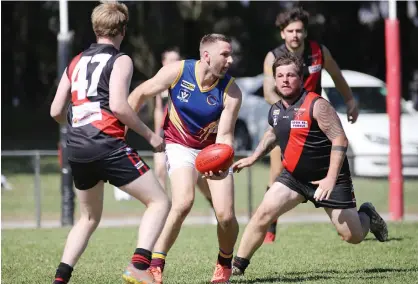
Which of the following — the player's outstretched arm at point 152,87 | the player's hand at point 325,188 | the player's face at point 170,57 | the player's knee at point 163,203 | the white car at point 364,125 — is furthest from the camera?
the white car at point 364,125

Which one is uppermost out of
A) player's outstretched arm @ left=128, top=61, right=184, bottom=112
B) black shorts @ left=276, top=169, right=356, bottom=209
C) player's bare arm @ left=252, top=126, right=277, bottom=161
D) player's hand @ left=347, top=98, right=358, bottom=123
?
player's outstretched arm @ left=128, top=61, right=184, bottom=112

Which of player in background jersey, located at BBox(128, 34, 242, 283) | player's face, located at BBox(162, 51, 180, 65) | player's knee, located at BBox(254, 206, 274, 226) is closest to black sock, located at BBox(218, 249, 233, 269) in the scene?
player in background jersey, located at BBox(128, 34, 242, 283)

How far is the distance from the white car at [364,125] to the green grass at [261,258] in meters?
2.90

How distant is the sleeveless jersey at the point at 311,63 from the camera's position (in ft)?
33.4

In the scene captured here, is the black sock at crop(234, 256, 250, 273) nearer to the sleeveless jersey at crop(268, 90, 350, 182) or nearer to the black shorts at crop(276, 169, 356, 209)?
the black shorts at crop(276, 169, 356, 209)

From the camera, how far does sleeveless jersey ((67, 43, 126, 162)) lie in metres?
6.64

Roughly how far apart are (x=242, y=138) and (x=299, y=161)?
14.7m

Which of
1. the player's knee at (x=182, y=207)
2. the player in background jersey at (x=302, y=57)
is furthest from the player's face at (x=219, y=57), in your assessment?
the player in background jersey at (x=302, y=57)

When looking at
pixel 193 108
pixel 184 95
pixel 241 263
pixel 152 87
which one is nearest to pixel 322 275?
pixel 241 263

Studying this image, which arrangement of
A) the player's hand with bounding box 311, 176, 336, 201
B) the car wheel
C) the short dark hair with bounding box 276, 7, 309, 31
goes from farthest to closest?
the car wheel
the short dark hair with bounding box 276, 7, 309, 31
the player's hand with bounding box 311, 176, 336, 201

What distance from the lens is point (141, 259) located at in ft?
22.1

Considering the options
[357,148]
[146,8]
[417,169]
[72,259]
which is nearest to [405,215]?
[417,169]

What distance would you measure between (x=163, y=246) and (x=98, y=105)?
155 centimetres

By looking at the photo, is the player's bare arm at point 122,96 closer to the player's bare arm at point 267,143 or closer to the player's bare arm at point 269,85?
the player's bare arm at point 267,143
